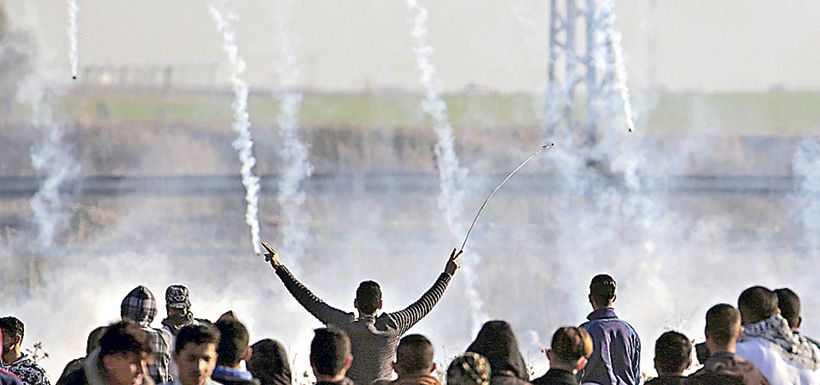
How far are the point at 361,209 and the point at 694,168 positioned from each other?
7.06 metres

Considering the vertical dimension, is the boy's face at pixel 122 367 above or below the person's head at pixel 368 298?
below

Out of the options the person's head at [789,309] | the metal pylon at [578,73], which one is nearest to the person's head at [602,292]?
the person's head at [789,309]

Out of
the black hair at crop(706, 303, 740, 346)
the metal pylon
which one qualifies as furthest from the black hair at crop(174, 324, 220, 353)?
the metal pylon

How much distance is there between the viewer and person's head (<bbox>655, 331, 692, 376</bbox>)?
718 cm

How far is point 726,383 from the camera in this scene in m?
6.99

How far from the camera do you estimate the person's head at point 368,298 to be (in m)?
8.68

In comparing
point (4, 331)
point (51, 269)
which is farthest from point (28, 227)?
point (4, 331)

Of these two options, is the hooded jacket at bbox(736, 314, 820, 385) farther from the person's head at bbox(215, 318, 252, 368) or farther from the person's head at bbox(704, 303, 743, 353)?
the person's head at bbox(215, 318, 252, 368)

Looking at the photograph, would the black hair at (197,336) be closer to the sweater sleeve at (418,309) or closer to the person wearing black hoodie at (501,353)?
the person wearing black hoodie at (501,353)

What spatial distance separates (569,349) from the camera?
6871mm

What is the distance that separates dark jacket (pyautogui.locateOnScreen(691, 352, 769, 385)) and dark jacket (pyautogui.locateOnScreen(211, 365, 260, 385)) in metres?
2.09

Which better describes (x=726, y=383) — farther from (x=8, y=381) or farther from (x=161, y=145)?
(x=161, y=145)

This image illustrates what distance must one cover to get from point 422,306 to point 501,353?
84.5 inches

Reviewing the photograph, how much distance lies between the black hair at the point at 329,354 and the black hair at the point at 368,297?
6.86 ft
